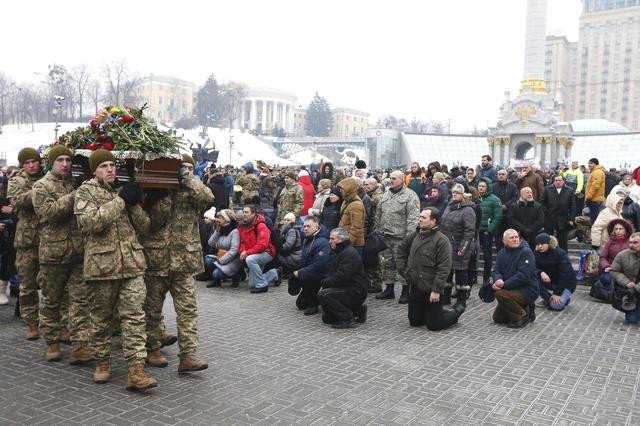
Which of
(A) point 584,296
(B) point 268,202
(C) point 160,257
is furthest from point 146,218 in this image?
(B) point 268,202

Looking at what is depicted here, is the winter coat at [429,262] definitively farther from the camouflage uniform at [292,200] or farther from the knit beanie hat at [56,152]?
the knit beanie hat at [56,152]

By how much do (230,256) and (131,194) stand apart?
535 cm

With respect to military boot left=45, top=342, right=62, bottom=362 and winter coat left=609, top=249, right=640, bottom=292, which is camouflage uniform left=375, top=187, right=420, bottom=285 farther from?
military boot left=45, top=342, right=62, bottom=362

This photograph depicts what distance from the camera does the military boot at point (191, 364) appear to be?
220 inches

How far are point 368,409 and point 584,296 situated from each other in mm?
6877

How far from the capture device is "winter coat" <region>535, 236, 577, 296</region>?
9086 millimetres

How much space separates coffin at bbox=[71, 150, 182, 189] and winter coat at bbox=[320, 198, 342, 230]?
4749mm

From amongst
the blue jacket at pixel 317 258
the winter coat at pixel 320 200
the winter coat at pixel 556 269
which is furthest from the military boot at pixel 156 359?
the winter coat at pixel 556 269

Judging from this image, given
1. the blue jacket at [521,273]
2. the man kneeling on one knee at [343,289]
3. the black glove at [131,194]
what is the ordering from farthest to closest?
the blue jacket at [521,273] < the man kneeling on one knee at [343,289] < the black glove at [131,194]

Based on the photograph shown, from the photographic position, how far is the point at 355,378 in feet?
18.6

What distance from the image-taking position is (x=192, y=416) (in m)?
4.64

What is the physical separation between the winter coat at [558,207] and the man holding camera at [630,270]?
2.98 meters

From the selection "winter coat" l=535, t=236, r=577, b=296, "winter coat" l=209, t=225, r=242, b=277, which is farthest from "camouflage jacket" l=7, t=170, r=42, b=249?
"winter coat" l=535, t=236, r=577, b=296

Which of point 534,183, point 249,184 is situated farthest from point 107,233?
point 534,183
